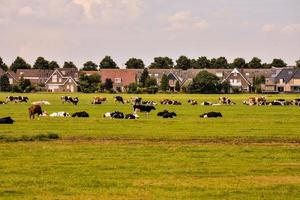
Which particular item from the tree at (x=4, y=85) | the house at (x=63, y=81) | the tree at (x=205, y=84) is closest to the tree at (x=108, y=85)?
the house at (x=63, y=81)

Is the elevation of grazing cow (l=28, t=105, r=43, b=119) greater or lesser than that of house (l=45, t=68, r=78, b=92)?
lesser

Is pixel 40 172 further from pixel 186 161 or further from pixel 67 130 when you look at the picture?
pixel 67 130

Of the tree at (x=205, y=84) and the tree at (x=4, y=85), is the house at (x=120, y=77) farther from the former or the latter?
the tree at (x=205, y=84)

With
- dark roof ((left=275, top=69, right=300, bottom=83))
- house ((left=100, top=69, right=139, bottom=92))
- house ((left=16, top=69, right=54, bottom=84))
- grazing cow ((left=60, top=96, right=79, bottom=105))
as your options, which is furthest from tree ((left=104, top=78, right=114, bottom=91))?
grazing cow ((left=60, top=96, right=79, bottom=105))

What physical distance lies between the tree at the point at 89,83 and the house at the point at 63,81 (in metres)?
4.47

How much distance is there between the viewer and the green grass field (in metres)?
17.2

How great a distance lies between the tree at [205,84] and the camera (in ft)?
452

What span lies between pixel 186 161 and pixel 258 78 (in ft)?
492

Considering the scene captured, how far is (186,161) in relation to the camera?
22.6 meters

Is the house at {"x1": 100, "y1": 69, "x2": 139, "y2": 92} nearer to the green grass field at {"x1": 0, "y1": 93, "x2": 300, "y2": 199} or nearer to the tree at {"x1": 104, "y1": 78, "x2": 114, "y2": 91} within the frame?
the tree at {"x1": 104, "y1": 78, "x2": 114, "y2": 91}

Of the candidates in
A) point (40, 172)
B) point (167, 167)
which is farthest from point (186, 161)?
point (40, 172)

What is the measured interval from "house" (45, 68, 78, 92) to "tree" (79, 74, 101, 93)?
4475mm

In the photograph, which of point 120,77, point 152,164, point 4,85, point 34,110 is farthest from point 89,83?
point 152,164

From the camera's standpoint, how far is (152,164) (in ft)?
71.5
